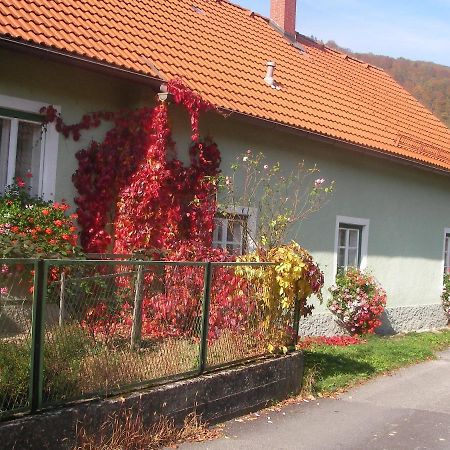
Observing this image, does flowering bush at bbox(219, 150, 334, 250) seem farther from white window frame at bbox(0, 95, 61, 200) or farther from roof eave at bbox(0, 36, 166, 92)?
white window frame at bbox(0, 95, 61, 200)

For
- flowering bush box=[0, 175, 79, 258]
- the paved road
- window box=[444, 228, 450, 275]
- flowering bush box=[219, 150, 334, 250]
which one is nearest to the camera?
the paved road

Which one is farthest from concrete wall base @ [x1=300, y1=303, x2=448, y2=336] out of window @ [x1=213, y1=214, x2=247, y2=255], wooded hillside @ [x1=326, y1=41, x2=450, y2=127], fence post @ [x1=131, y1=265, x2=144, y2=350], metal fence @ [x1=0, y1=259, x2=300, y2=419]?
wooded hillside @ [x1=326, y1=41, x2=450, y2=127]

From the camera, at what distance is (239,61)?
1248 centimetres

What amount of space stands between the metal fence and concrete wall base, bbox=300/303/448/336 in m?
4.43

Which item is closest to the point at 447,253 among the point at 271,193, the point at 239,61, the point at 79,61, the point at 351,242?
the point at 351,242

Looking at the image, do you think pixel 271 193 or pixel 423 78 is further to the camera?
pixel 423 78

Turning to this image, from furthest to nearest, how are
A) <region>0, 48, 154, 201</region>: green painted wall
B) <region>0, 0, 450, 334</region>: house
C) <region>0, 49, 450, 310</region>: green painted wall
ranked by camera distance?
1. <region>0, 49, 450, 310</region>: green painted wall
2. <region>0, 0, 450, 334</region>: house
3. <region>0, 48, 154, 201</region>: green painted wall

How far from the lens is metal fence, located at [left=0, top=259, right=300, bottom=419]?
4980 mm

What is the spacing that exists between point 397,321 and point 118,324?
384 inches

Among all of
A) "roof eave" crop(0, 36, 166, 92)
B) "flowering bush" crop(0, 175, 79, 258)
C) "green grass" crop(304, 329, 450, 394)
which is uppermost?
"roof eave" crop(0, 36, 166, 92)

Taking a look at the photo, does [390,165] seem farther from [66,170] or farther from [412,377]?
[66,170]

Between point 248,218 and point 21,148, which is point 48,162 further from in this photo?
point 248,218

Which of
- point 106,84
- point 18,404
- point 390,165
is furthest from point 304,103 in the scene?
point 18,404

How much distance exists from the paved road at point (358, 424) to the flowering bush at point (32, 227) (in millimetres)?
2743
